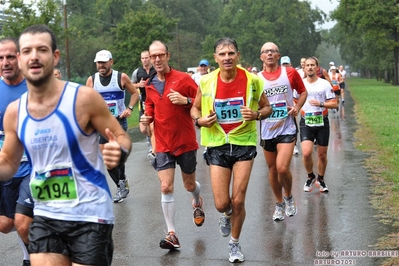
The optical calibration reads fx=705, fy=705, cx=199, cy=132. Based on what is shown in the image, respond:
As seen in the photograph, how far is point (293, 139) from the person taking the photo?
877 cm

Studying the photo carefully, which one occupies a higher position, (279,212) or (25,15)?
(25,15)

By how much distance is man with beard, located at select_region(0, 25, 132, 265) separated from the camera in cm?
418

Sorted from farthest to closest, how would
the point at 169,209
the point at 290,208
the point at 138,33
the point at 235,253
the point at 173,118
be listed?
the point at 138,33 < the point at 290,208 < the point at 173,118 < the point at 169,209 < the point at 235,253

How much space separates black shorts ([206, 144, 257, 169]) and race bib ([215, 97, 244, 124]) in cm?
26

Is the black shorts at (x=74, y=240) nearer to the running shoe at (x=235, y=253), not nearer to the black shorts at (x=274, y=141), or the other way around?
the running shoe at (x=235, y=253)

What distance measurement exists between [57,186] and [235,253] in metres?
3.10

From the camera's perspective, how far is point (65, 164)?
423 cm

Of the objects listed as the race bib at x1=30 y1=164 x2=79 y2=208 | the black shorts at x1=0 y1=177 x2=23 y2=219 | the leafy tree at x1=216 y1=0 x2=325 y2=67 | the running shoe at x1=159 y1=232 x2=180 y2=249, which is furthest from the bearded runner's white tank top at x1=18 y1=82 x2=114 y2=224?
the leafy tree at x1=216 y1=0 x2=325 y2=67

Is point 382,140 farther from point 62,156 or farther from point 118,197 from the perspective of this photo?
point 62,156

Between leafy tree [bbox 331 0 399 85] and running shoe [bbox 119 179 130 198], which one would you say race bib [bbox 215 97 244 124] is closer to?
running shoe [bbox 119 179 130 198]

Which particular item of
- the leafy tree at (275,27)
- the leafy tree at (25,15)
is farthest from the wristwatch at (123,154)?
the leafy tree at (275,27)

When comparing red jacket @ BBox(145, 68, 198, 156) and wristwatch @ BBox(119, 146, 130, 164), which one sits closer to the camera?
wristwatch @ BBox(119, 146, 130, 164)

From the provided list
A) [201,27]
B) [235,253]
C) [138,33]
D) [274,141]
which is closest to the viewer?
[235,253]

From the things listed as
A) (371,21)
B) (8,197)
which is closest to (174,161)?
(8,197)
